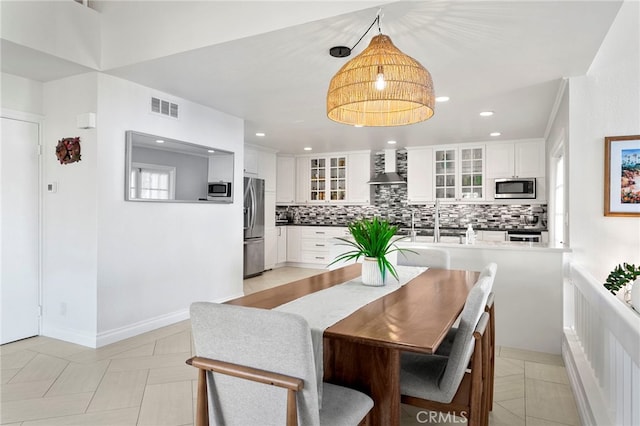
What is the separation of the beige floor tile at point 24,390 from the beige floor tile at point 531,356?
3.34 meters

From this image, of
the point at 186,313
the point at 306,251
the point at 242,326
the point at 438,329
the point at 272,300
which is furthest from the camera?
the point at 306,251

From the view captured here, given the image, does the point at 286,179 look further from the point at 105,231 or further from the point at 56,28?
the point at 56,28

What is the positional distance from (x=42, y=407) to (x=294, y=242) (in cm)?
561

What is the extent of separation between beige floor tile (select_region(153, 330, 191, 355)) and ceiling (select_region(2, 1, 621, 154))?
7.53 feet

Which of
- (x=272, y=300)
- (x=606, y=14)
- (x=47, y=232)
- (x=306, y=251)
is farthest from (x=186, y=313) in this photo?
(x=606, y=14)

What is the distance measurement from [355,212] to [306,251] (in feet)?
4.04

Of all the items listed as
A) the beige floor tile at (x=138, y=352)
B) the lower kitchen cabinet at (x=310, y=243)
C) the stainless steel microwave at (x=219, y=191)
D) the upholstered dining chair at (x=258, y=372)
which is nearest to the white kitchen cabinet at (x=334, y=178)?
the lower kitchen cabinet at (x=310, y=243)

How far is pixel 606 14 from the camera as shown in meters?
2.22

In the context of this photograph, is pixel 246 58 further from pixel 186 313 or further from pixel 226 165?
pixel 186 313

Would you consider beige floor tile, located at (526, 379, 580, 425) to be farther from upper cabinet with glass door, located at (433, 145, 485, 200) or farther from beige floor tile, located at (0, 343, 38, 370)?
upper cabinet with glass door, located at (433, 145, 485, 200)

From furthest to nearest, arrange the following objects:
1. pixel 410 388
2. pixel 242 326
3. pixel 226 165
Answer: pixel 226 165, pixel 410 388, pixel 242 326

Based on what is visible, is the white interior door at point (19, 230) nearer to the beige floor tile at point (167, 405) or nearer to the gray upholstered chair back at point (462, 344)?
the beige floor tile at point (167, 405)

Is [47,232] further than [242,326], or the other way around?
[47,232]

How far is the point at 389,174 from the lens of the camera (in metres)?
7.06
